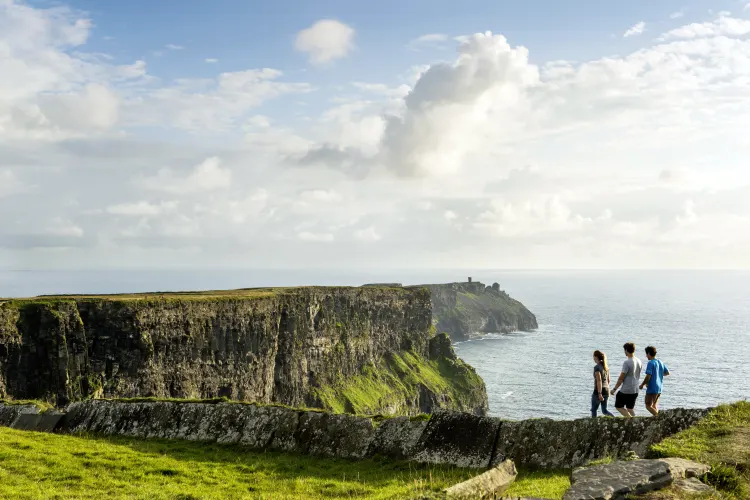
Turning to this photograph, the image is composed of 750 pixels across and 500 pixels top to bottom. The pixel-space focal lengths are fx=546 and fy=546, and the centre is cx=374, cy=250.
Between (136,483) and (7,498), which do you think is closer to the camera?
(7,498)

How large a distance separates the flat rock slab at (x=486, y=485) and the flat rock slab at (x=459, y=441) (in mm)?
2438

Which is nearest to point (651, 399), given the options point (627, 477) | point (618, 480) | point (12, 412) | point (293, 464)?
point (627, 477)

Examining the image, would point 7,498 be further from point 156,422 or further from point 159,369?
point 159,369

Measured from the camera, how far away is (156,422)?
52.4ft

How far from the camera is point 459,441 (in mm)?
12688

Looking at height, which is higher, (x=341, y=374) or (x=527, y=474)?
(x=527, y=474)

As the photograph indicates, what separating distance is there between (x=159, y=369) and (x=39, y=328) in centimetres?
1691

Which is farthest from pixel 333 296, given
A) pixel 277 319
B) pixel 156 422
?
pixel 156 422

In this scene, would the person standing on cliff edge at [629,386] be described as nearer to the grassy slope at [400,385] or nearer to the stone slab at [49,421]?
the stone slab at [49,421]

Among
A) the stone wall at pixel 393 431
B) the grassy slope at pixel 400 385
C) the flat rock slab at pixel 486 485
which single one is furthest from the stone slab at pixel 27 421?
the grassy slope at pixel 400 385

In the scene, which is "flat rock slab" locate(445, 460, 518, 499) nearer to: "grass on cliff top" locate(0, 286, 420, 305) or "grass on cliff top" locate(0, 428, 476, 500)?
"grass on cliff top" locate(0, 428, 476, 500)

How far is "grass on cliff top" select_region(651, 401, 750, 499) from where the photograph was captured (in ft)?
27.1

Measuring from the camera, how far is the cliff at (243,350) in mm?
56613

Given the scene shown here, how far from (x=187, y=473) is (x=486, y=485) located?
6811mm
